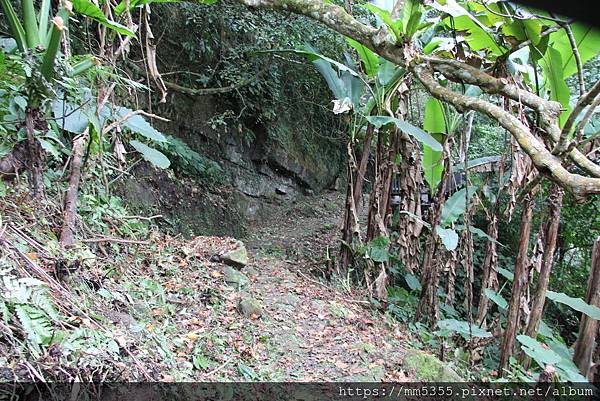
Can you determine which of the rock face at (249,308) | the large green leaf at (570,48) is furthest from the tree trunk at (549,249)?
the rock face at (249,308)

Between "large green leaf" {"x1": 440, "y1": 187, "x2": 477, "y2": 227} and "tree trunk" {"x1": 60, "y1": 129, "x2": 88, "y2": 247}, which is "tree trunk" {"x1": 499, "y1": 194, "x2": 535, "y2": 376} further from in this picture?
"tree trunk" {"x1": 60, "y1": 129, "x2": 88, "y2": 247}

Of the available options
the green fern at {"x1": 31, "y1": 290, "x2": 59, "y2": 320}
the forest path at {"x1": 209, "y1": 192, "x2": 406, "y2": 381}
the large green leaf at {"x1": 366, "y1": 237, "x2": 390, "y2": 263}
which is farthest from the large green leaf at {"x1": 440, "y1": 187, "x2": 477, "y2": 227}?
the green fern at {"x1": 31, "y1": 290, "x2": 59, "y2": 320}

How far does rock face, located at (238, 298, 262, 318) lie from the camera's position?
3.18 metres

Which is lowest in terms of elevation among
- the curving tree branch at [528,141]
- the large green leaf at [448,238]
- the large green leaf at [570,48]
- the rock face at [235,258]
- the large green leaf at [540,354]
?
the rock face at [235,258]

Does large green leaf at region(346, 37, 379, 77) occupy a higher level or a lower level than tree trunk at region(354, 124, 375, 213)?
higher

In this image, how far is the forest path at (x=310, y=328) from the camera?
2881mm

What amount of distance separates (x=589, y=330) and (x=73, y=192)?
3883 millimetres

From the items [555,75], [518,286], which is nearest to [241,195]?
[518,286]

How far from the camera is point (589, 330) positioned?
3100mm

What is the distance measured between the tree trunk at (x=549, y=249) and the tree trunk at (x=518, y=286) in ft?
0.47

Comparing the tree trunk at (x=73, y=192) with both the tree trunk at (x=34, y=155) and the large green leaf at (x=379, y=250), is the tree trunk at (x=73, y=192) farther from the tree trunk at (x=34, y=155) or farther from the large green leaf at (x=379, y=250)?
the large green leaf at (x=379, y=250)

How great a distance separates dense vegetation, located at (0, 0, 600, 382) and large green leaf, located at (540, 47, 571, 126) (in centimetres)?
2

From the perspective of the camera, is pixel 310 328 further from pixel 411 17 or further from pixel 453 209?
pixel 411 17

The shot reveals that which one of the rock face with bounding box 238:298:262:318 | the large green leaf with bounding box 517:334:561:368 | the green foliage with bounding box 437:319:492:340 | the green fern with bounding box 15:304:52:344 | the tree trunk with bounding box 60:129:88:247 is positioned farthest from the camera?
the green foliage with bounding box 437:319:492:340
